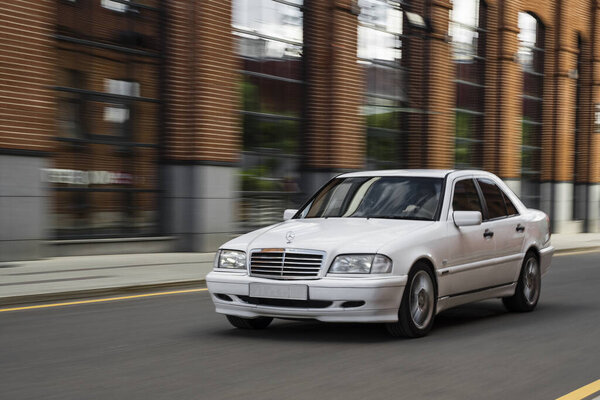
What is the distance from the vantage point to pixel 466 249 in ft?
29.2

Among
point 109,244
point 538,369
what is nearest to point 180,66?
point 109,244

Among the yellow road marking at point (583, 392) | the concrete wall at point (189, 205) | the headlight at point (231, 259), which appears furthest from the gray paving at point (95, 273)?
the yellow road marking at point (583, 392)

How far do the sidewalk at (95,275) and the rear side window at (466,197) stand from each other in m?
4.80

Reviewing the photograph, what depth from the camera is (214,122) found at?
19109mm

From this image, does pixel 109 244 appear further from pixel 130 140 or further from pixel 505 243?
pixel 505 243

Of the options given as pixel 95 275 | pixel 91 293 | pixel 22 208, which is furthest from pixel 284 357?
pixel 22 208

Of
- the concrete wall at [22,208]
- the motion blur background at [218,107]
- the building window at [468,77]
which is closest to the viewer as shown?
the concrete wall at [22,208]

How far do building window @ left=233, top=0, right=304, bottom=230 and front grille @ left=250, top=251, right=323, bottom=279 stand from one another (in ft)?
40.1

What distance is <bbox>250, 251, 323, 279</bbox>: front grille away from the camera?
7773 millimetres

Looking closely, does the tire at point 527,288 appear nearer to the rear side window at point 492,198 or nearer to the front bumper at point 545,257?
the front bumper at point 545,257

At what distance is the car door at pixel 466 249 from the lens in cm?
862

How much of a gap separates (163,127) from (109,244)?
2.75 metres

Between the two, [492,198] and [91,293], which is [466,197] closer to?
[492,198]

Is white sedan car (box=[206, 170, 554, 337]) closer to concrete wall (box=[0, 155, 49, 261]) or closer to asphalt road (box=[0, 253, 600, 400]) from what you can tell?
asphalt road (box=[0, 253, 600, 400])
